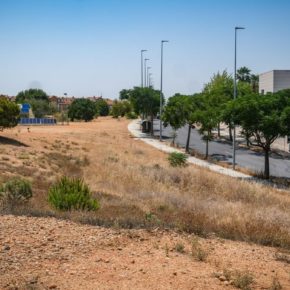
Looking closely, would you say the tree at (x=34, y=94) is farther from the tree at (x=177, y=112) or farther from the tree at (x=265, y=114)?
the tree at (x=265, y=114)

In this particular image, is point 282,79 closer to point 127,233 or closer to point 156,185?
point 156,185

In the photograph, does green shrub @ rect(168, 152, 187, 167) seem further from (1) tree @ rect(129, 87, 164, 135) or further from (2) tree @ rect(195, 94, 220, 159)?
(1) tree @ rect(129, 87, 164, 135)

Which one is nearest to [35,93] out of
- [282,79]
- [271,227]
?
[282,79]

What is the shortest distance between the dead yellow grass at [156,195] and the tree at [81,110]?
55.9 meters

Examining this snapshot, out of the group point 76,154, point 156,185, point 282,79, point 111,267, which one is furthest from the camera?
point 282,79

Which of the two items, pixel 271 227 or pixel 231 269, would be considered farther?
pixel 271 227

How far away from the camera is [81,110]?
95750mm

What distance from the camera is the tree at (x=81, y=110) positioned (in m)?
95.3

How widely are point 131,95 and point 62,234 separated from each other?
56989 millimetres

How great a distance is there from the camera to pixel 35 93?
144m

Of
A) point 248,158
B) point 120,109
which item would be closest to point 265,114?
point 248,158

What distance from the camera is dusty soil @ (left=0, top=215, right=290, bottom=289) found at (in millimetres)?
6879

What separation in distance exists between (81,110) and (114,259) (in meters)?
89.3

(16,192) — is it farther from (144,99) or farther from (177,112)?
(144,99)
